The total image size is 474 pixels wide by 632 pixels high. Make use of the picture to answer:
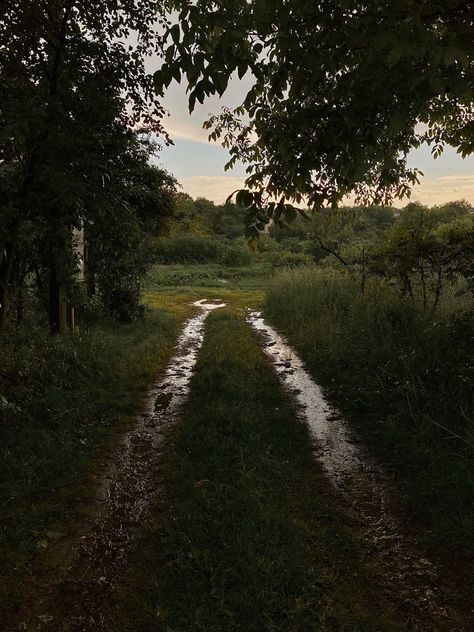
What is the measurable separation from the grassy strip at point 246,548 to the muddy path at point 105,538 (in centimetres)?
19

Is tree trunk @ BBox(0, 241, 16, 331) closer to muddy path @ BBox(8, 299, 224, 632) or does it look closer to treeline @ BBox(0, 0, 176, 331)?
treeline @ BBox(0, 0, 176, 331)

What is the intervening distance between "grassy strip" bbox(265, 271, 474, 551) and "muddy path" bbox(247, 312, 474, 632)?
0.21 m

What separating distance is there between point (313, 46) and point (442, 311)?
249 inches

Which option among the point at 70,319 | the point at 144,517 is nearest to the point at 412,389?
the point at 144,517

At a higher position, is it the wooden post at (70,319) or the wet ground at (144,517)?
the wooden post at (70,319)

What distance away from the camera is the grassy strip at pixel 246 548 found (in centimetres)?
268

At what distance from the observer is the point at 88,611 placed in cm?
277

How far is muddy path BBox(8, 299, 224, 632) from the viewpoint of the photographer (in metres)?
2.75

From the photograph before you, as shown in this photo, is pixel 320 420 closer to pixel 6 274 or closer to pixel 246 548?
pixel 246 548

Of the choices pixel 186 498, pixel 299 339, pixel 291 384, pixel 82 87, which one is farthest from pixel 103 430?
pixel 299 339

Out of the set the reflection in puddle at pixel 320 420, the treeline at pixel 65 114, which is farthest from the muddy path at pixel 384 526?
the treeline at pixel 65 114

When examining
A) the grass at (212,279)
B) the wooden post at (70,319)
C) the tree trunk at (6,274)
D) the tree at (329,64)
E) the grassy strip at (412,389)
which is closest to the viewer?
the tree at (329,64)

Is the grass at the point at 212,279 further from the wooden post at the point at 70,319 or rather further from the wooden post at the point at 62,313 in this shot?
the wooden post at the point at 62,313

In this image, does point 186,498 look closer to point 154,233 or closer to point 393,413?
point 393,413
